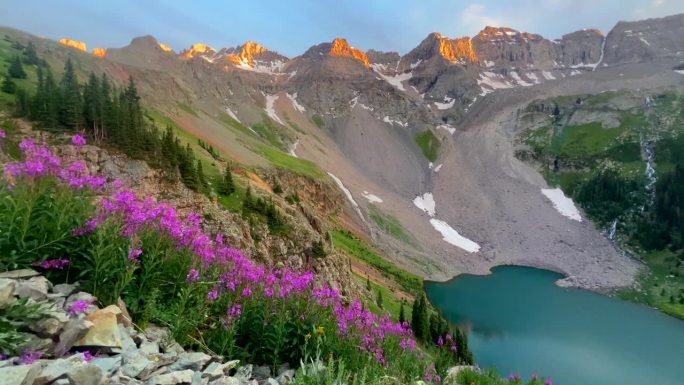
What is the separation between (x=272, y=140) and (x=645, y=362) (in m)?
111

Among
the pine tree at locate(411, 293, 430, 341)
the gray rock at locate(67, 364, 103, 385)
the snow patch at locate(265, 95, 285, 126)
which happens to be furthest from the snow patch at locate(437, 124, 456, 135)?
the gray rock at locate(67, 364, 103, 385)

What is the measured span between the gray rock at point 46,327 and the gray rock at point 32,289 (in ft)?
1.67

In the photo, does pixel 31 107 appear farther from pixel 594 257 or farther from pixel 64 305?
pixel 594 257

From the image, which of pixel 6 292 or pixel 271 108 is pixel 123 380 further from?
pixel 271 108

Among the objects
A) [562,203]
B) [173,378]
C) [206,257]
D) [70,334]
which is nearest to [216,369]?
[173,378]

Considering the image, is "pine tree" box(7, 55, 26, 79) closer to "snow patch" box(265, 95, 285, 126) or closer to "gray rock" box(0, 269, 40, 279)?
"gray rock" box(0, 269, 40, 279)

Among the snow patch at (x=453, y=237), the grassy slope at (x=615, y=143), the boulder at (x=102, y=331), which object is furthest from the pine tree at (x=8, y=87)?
the grassy slope at (x=615, y=143)

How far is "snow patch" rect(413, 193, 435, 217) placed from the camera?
125350 mm

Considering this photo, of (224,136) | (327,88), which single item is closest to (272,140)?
(224,136)

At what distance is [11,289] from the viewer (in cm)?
489

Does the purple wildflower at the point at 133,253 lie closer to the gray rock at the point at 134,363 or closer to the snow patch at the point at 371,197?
the gray rock at the point at 134,363

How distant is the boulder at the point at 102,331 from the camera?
526 cm

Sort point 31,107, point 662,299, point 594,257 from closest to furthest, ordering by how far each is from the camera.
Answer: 1. point 31,107
2. point 662,299
3. point 594,257

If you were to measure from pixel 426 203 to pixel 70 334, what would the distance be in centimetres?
12874
